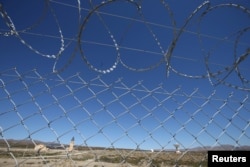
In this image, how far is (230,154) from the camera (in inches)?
124

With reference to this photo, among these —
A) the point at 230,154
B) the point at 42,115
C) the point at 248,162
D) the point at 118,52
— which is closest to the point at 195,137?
the point at 230,154

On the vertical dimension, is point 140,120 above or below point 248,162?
above

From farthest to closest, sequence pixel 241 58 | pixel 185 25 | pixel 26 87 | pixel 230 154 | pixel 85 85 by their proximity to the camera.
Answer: pixel 241 58, pixel 185 25, pixel 230 154, pixel 85 85, pixel 26 87

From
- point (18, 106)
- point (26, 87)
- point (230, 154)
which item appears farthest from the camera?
point (230, 154)

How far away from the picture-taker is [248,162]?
304cm

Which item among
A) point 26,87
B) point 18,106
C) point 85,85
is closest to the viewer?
point 18,106

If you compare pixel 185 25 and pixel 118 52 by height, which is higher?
pixel 185 25

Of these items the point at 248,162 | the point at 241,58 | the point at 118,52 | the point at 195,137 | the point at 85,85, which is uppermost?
the point at 241,58

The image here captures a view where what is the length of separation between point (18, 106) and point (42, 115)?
0.81 ft

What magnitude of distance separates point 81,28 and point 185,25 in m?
1.44

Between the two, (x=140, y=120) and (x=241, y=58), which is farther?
(x=241, y=58)

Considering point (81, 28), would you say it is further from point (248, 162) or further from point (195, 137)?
point (248, 162)

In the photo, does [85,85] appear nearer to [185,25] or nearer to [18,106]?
[18,106]

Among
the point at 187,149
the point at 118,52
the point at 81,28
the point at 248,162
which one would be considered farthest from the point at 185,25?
the point at 248,162
